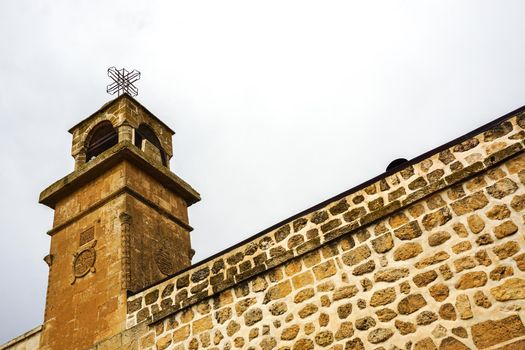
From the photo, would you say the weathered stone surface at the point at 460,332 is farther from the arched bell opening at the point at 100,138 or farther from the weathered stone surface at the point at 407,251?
the arched bell opening at the point at 100,138

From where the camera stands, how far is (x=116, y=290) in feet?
24.2

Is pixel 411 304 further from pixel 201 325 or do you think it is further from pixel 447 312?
pixel 201 325

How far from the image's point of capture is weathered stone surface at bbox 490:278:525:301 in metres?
4.51

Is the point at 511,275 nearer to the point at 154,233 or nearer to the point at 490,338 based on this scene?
the point at 490,338

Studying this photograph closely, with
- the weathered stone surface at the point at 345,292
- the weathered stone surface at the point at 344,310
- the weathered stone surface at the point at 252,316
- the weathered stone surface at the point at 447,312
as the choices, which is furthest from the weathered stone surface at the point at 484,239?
the weathered stone surface at the point at 252,316

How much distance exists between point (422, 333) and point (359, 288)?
0.82 metres

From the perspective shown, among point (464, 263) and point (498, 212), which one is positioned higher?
point (498, 212)

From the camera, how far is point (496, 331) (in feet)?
14.6

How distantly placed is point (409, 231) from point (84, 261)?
5593 millimetres

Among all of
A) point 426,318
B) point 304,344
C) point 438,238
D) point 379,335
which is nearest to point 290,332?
point 304,344

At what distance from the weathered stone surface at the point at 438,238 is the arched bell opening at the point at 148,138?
6.77 m

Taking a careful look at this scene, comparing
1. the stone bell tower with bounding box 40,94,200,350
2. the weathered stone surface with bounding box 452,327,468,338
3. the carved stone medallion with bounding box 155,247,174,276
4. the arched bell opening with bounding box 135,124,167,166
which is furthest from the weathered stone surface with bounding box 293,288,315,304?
the arched bell opening with bounding box 135,124,167,166

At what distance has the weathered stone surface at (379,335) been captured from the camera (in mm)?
4953

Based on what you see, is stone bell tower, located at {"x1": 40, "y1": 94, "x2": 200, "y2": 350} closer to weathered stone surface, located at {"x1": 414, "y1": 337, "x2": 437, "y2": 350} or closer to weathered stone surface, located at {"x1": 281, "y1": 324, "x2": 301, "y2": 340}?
weathered stone surface, located at {"x1": 281, "y1": 324, "x2": 301, "y2": 340}
